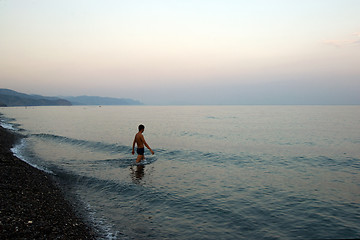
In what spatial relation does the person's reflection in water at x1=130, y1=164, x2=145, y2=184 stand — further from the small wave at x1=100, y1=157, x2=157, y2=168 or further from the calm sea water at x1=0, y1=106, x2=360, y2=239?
the small wave at x1=100, y1=157, x2=157, y2=168

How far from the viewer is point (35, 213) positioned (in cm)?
735

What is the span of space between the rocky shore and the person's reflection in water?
13.9 feet

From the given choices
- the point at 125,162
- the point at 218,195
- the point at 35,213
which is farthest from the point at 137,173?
the point at 35,213

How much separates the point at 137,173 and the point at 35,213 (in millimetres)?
8349

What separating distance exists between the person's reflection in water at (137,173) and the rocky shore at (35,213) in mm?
4224

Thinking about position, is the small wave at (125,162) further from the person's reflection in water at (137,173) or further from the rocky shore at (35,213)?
the rocky shore at (35,213)

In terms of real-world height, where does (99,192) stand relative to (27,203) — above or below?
below

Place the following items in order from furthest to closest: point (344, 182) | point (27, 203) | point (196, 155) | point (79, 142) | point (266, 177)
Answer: point (79, 142)
point (196, 155)
point (266, 177)
point (344, 182)
point (27, 203)

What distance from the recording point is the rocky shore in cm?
621

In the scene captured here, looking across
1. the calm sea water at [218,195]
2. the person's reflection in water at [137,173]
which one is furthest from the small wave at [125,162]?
the person's reflection in water at [137,173]

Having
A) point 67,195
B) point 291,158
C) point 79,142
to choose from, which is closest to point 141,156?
point 67,195

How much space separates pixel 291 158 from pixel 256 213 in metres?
13.5

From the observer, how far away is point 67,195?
36.2ft

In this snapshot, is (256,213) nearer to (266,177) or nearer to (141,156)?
(266,177)
